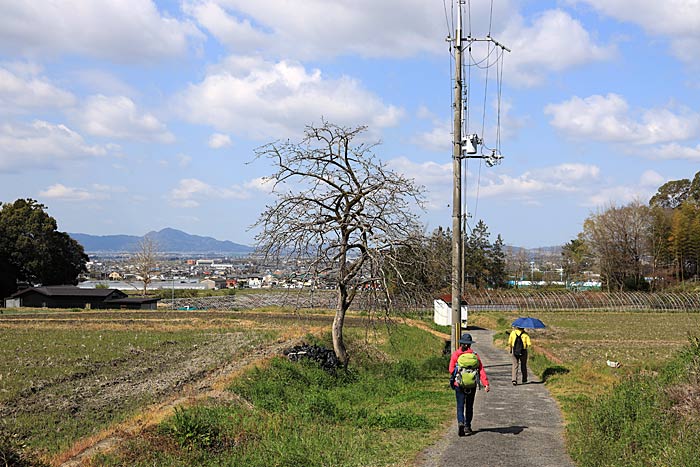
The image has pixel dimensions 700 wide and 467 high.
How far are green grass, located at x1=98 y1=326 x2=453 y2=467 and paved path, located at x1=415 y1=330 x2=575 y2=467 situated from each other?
59cm

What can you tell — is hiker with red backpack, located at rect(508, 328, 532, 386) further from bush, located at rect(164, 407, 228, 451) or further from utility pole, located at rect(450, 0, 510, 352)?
bush, located at rect(164, 407, 228, 451)

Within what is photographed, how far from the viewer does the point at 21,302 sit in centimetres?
6931

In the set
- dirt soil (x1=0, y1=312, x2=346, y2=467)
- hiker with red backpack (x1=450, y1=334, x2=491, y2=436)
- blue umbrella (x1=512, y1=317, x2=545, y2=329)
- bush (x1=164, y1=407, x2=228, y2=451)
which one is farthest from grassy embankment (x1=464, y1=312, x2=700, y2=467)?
dirt soil (x1=0, y1=312, x2=346, y2=467)

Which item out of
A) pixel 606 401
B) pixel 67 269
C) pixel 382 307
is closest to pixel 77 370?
pixel 382 307

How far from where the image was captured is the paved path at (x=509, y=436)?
32.6 ft

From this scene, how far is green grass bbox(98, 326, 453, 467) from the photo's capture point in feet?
33.3

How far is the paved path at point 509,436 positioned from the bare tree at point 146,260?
92.5 m

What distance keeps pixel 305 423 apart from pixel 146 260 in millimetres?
99540

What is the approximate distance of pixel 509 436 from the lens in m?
11.6

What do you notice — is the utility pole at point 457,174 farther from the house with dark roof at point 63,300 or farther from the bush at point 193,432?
the house with dark roof at point 63,300

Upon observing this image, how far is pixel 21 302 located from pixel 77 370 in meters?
53.8

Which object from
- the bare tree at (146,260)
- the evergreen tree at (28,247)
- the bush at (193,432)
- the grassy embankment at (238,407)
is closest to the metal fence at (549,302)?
the evergreen tree at (28,247)

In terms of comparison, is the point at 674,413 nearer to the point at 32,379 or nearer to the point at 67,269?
the point at 32,379

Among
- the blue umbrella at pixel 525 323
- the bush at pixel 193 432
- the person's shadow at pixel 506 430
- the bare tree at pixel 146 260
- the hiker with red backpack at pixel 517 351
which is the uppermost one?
the bare tree at pixel 146 260
